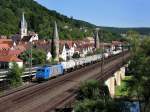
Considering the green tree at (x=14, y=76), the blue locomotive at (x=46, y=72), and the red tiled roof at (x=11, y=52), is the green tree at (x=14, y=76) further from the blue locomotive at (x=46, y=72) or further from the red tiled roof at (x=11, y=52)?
the red tiled roof at (x=11, y=52)

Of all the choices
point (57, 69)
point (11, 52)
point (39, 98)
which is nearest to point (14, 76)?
point (39, 98)

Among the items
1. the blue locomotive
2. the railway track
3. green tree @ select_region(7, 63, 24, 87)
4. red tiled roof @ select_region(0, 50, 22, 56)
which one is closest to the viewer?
the railway track

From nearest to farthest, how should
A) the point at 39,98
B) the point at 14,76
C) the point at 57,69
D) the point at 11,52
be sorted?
the point at 39,98 → the point at 14,76 → the point at 57,69 → the point at 11,52

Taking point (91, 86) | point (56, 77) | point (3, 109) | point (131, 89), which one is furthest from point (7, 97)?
point (56, 77)

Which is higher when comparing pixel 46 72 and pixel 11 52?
pixel 11 52

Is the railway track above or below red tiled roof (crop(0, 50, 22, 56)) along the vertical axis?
below

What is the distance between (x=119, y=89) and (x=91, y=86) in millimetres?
27112

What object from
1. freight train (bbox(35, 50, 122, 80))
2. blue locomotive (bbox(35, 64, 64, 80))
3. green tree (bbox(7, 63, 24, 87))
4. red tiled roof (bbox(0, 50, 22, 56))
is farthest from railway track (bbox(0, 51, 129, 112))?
red tiled roof (bbox(0, 50, 22, 56))

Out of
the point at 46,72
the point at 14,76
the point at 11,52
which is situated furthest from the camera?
the point at 11,52

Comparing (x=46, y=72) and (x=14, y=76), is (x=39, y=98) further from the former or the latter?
(x=46, y=72)

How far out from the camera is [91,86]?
4712 centimetres

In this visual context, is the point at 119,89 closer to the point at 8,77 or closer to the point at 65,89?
the point at 65,89

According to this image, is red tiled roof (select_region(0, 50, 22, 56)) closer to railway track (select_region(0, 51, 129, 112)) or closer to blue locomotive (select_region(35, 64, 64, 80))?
blue locomotive (select_region(35, 64, 64, 80))

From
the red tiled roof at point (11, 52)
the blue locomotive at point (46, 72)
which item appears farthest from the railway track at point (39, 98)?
the red tiled roof at point (11, 52)
